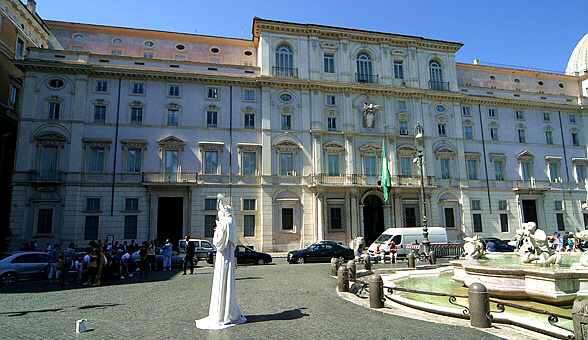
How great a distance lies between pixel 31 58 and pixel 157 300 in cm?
2650

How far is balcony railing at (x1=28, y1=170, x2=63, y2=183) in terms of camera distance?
2678 centimetres

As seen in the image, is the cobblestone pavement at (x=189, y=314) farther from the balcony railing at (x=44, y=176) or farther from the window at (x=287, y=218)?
the window at (x=287, y=218)

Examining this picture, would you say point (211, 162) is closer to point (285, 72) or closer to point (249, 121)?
point (249, 121)

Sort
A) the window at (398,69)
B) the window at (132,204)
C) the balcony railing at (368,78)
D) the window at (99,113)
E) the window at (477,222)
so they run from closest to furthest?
the window at (132,204), the window at (99,113), the window at (477,222), the balcony railing at (368,78), the window at (398,69)

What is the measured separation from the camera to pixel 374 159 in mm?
33531

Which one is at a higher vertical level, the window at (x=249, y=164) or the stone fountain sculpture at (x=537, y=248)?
the window at (x=249, y=164)

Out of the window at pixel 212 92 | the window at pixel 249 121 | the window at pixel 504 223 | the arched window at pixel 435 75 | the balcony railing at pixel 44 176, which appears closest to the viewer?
the balcony railing at pixel 44 176

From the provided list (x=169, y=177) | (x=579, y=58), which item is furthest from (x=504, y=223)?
(x=579, y=58)

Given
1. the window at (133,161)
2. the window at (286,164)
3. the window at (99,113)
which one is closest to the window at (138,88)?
the window at (99,113)

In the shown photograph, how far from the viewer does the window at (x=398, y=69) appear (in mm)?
35906

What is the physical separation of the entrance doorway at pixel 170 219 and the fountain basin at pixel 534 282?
23.5 meters

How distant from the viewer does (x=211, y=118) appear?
31.2 metres

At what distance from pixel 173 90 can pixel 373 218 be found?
2137 centimetres

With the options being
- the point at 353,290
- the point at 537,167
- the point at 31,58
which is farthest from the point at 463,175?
the point at 31,58
